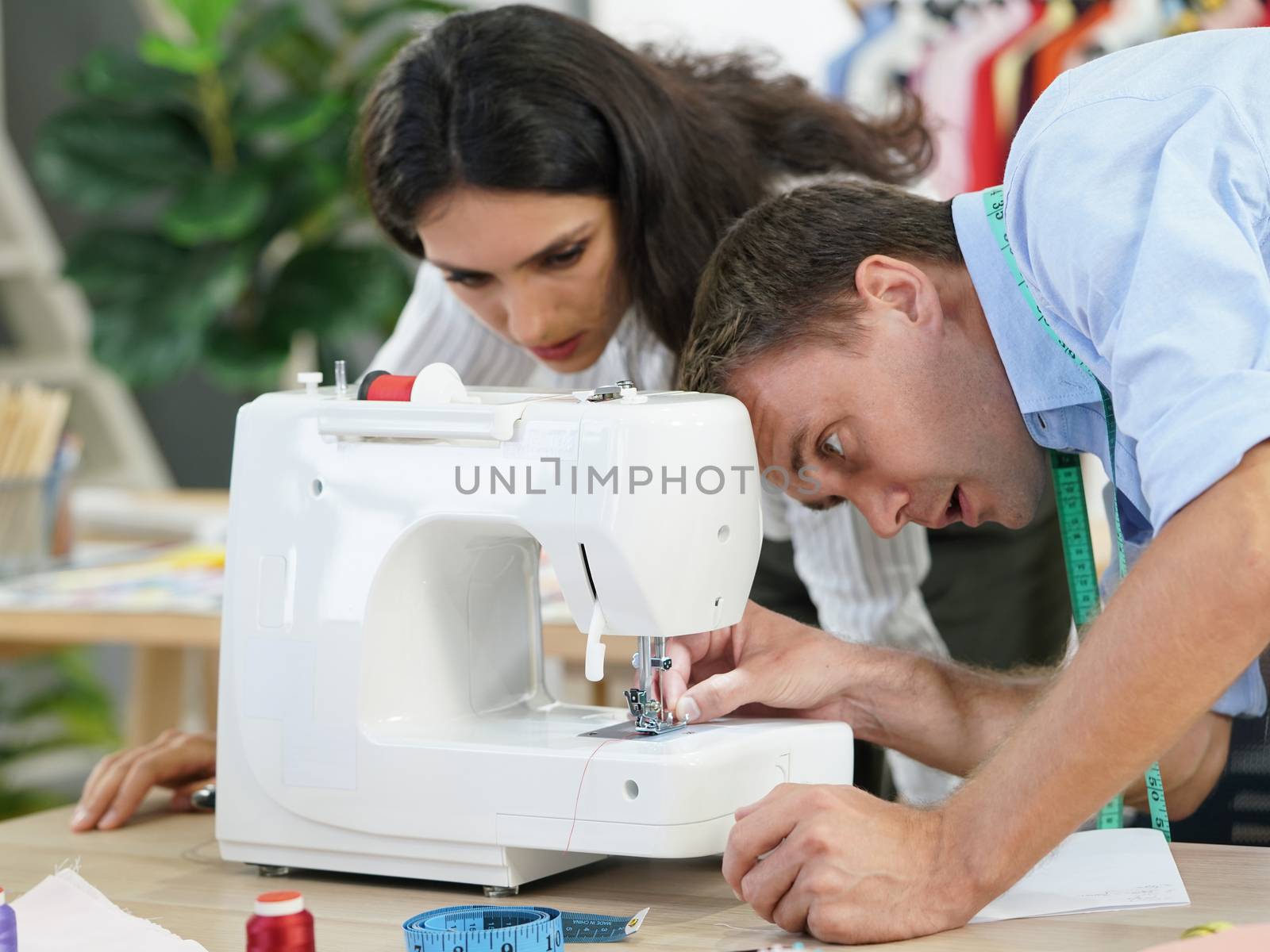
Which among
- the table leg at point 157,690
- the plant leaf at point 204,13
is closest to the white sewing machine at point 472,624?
the table leg at point 157,690

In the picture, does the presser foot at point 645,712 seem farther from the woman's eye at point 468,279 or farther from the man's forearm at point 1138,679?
the woman's eye at point 468,279

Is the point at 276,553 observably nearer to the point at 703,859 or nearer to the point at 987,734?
the point at 703,859

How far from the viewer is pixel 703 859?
4.75ft

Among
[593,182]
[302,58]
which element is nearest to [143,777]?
[593,182]

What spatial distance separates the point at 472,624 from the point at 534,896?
27 centimetres

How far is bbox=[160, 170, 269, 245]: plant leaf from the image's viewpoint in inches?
154

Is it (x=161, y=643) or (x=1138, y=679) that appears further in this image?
(x=161, y=643)

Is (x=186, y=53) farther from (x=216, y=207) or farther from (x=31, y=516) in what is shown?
(x=31, y=516)

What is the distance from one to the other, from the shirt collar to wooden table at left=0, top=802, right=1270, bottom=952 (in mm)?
412

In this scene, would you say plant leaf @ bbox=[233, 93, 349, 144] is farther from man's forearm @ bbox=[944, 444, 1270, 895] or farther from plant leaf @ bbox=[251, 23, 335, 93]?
man's forearm @ bbox=[944, 444, 1270, 895]

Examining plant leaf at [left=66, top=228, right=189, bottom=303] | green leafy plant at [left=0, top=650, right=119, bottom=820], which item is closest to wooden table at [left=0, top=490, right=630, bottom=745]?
green leafy plant at [left=0, top=650, right=119, bottom=820]

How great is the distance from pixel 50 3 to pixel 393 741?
387 centimetres

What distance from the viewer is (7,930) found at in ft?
3.61

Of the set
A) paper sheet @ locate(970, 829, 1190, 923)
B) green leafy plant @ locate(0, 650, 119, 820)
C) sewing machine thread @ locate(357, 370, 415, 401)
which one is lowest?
green leafy plant @ locate(0, 650, 119, 820)
